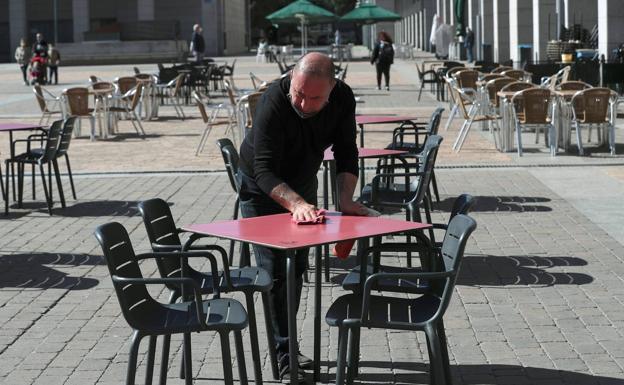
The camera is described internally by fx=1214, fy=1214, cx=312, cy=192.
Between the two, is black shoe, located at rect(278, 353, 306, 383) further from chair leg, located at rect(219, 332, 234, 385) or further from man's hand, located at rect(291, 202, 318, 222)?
chair leg, located at rect(219, 332, 234, 385)

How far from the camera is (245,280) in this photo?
19.8ft

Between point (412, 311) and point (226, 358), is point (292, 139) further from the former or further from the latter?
point (226, 358)

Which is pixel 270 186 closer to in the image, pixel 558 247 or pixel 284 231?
pixel 284 231

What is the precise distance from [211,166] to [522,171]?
13.8ft

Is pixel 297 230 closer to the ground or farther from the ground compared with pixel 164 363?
farther from the ground

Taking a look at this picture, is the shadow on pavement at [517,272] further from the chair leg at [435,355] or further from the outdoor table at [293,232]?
the chair leg at [435,355]

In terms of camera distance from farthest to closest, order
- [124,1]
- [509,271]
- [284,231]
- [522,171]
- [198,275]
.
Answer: [124,1], [522,171], [509,271], [198,275], [284,231]

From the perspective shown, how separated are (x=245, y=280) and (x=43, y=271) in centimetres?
370

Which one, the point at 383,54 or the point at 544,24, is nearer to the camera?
the point at 383,54

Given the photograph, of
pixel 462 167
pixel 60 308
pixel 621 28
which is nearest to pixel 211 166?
pixel 462 167

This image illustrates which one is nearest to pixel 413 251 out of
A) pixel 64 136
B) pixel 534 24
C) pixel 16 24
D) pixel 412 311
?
pixel 412 311

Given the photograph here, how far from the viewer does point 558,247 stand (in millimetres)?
9914

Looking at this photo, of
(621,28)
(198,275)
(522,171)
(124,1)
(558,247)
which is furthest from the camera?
(124,1)

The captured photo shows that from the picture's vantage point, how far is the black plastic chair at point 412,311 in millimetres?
5227
